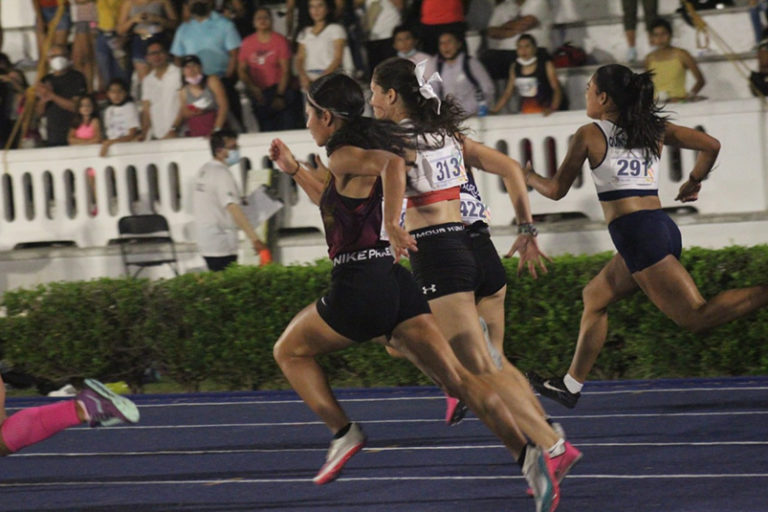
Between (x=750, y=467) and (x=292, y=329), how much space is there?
2.34 metres

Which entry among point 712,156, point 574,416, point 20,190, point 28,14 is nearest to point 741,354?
point 574,416

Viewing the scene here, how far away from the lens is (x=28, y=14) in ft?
61.9

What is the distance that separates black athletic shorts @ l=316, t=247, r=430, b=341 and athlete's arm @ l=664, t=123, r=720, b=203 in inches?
96.9

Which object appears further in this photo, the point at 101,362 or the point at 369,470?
the point at 101,362

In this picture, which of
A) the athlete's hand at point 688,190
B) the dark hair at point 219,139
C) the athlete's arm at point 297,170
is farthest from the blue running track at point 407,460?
the dark hair at point 219,139

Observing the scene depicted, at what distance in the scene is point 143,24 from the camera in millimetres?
16219

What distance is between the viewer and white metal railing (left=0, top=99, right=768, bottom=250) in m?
14.0

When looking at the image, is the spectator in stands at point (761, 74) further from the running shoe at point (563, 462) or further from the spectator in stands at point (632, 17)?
the running shoe at point (563, 462)

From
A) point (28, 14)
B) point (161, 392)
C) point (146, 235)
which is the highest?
point (28, 14)

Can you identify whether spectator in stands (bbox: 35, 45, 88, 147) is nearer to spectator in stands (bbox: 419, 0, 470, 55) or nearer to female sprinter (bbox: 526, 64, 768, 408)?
spectator in stands (bbox: 419, 0, 470, 55)

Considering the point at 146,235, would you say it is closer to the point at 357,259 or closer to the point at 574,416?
the point at 574,416

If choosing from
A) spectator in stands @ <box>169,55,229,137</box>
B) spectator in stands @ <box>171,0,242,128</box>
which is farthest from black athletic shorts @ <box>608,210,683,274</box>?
spectator in stands @ <box>171,0,242,128</box>

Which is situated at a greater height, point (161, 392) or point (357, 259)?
point (357, 259)

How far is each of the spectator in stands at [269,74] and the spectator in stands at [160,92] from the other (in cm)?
74
